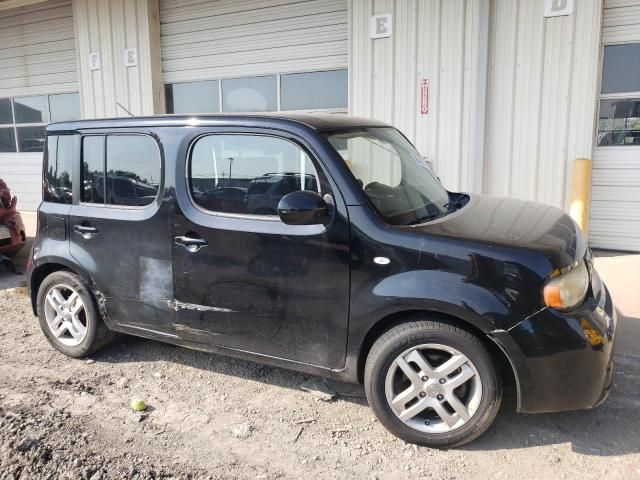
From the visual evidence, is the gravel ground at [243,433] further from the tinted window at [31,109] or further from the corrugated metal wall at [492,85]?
the tinted window at [31,109]

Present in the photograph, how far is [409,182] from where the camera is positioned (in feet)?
12.3

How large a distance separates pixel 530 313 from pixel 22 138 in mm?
12851

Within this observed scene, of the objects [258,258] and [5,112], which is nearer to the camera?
[258,258]

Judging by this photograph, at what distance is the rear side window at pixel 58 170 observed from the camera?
13.8 ft

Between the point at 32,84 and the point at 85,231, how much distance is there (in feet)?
32.2

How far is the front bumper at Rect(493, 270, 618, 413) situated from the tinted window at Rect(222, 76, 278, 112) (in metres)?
7.11

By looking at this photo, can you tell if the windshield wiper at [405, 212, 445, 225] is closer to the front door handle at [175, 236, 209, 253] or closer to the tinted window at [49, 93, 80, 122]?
the front door handle at [175, 236, 209, 253]

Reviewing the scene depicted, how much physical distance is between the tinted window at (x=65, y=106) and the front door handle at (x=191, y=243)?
9.27m

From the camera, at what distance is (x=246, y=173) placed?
135 inches

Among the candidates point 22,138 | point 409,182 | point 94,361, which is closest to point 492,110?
point 409,182

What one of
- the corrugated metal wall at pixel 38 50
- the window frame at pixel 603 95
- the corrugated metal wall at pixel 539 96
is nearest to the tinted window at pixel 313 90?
the corrugated metal wall at pixel 539 96

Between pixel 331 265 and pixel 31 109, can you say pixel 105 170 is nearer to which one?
pixel 331 265

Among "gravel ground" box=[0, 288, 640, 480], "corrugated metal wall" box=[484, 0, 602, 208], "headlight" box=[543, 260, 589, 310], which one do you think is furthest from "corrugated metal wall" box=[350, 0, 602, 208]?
"headlight" box=[543, 260, 589, 310]

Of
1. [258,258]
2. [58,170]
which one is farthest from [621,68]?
[58,170]
